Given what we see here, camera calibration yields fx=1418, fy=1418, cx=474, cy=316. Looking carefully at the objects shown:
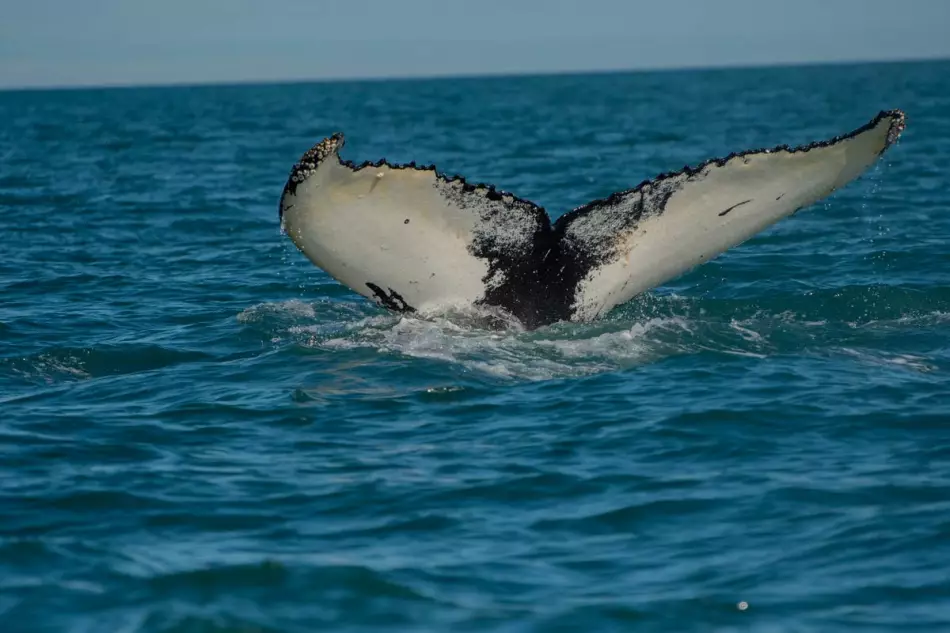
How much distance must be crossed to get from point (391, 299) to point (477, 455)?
1635 millimetres

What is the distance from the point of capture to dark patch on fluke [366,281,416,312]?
8.84 m

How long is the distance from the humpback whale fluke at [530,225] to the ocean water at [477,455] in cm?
55

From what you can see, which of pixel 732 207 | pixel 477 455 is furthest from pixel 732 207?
pixel 477 455

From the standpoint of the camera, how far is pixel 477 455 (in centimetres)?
771

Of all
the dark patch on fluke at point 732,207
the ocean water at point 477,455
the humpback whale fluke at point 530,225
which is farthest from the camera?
the dark patch on fluke at point 732,207

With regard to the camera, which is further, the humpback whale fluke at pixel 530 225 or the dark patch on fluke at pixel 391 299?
the dark patch on fluke at pixel 391 299

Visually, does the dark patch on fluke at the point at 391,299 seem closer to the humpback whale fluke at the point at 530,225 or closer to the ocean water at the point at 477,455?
the humpback whale fluke at the point at 530,225

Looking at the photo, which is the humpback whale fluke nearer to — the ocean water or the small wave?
the small wave

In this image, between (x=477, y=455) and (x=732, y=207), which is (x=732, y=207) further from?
(x=477, y=455)

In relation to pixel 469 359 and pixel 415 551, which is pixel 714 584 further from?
pixel 469 359

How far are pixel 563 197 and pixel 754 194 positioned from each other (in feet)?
45.8

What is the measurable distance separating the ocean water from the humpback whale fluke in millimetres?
548

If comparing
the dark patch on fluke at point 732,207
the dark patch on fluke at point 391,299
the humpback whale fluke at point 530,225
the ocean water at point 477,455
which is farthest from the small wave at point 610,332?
the dark patch on fluke at point 732,207

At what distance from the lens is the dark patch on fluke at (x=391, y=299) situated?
8.84 m
